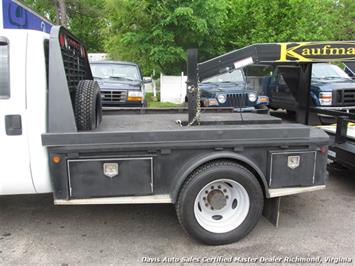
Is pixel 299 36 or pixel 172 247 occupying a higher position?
pixel 299 36

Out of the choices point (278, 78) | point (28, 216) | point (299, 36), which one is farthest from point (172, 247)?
point (299, 36)

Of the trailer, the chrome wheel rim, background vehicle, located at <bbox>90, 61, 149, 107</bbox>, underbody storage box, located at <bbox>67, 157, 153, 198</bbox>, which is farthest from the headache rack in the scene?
background vehicle, located at <bbox>90, 61, 149, 107</bbox>

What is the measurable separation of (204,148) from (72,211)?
1950 millimetres

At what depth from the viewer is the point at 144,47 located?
15531mm

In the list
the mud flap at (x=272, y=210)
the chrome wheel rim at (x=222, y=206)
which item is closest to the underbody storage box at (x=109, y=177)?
the chrome wheel rim at (x=222, y=206)

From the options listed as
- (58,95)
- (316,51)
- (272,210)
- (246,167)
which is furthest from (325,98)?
(58,95)

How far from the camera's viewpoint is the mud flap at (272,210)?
3.79m

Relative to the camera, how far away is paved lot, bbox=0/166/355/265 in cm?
346

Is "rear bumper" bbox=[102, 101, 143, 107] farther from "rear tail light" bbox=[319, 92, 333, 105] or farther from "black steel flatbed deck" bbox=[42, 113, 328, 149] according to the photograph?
"black steel flatbed deck" bbox=[42, 113, 328, 149]

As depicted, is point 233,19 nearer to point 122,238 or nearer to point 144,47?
point 144,47

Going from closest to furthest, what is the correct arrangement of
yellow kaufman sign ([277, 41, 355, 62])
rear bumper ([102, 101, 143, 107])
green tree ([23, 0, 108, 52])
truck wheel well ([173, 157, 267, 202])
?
truck wheel well ([173, 157, 267, 202]), yellow kaufman sign ([277, 41, 355, 62]), rear bumper ([102, 101, 143, 107]), green tree ([23, 0, 108, 52])

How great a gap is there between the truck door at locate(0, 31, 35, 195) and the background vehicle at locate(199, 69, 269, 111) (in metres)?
6.69

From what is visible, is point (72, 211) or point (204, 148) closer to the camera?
point (204, 148)

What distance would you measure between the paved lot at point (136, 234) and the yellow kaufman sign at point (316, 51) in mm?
1822
